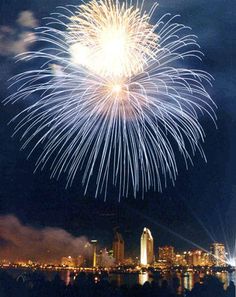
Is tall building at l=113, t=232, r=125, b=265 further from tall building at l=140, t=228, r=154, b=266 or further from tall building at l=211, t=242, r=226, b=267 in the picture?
tall building at l=211, t=242, r=226, b=267

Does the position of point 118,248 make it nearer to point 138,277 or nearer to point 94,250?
point 94,250

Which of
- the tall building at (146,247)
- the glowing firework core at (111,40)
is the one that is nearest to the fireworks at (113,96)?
the glowing firework core at (111,40)

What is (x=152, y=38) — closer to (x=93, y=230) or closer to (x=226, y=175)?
(x=226, y=175)

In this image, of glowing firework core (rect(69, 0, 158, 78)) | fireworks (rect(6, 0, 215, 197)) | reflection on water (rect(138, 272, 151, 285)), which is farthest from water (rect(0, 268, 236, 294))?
glowing firework core (rect(69, 0, 158, 78))

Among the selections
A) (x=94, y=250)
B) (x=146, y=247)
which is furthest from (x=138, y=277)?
(x=94, y=250)

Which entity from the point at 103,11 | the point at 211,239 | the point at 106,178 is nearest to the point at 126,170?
the point at 106,178

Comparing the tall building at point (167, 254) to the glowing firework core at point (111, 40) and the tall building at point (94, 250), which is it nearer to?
the tall building at point (94, 250)
